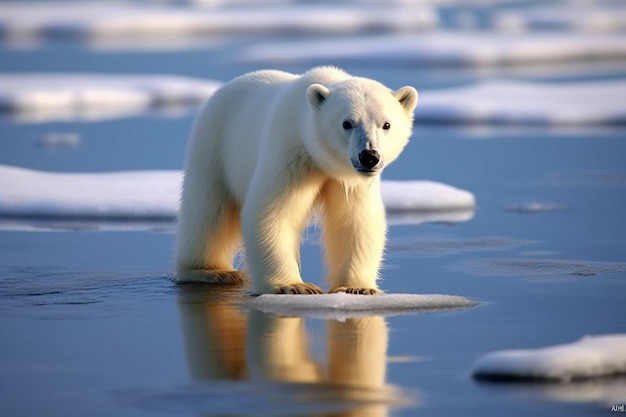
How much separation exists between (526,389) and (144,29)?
2192cm

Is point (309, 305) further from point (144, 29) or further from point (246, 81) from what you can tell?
point (144, 29)

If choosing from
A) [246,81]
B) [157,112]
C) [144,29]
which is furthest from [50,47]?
[246,81]

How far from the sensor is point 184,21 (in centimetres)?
2594

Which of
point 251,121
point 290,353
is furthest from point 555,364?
point 251,121

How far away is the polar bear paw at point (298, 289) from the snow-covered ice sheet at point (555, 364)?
127 cm

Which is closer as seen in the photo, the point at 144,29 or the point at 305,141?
the point at 305,141

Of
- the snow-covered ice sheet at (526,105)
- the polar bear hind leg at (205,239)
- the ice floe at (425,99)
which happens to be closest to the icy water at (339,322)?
the polar bear hind leg at (205,239)

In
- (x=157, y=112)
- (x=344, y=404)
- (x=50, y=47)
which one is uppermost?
(x=50, y=47)

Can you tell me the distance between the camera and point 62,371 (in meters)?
4.15

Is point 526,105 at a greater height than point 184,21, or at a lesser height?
lesser

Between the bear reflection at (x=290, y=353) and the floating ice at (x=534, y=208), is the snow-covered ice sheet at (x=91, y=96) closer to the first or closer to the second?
the floating ice at (x=534, y=208)

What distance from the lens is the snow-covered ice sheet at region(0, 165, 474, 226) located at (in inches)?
298

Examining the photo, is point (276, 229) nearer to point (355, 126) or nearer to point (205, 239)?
point (355, 126)

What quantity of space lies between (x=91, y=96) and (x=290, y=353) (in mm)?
10646
